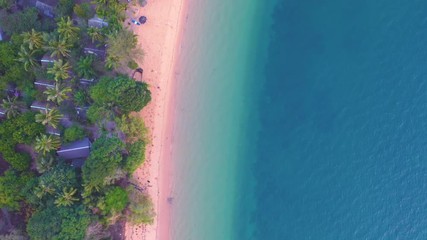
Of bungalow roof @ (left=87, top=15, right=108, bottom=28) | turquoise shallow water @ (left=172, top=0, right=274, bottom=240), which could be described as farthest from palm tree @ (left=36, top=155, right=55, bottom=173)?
bungalow roof @ (left=87, top=15, right=108, bottom=28)

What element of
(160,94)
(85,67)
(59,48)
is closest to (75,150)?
(85,67)

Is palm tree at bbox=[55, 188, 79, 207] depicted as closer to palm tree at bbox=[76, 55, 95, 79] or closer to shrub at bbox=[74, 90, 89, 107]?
shrub at bbox=[74, 90, 89, 107]

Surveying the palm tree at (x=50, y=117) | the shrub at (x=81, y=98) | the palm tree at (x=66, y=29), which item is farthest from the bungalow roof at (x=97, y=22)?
the palm tree at (x=50, y=117)

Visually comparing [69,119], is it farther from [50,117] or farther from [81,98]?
[81,98]

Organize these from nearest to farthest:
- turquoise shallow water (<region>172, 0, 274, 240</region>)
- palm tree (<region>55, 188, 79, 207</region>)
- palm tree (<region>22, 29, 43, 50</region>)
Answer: palm tree (<region>55, 188, 79, 207</region>) < palm tree (<region>22, 29, 43, 50</region>) < turquoise shallow water (<region>172, 0, 274, 240</region>)

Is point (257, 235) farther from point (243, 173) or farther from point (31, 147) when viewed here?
point (31, 147)

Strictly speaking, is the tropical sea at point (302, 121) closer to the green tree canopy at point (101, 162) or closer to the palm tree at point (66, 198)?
the green tree canopy at point (101, 162)
